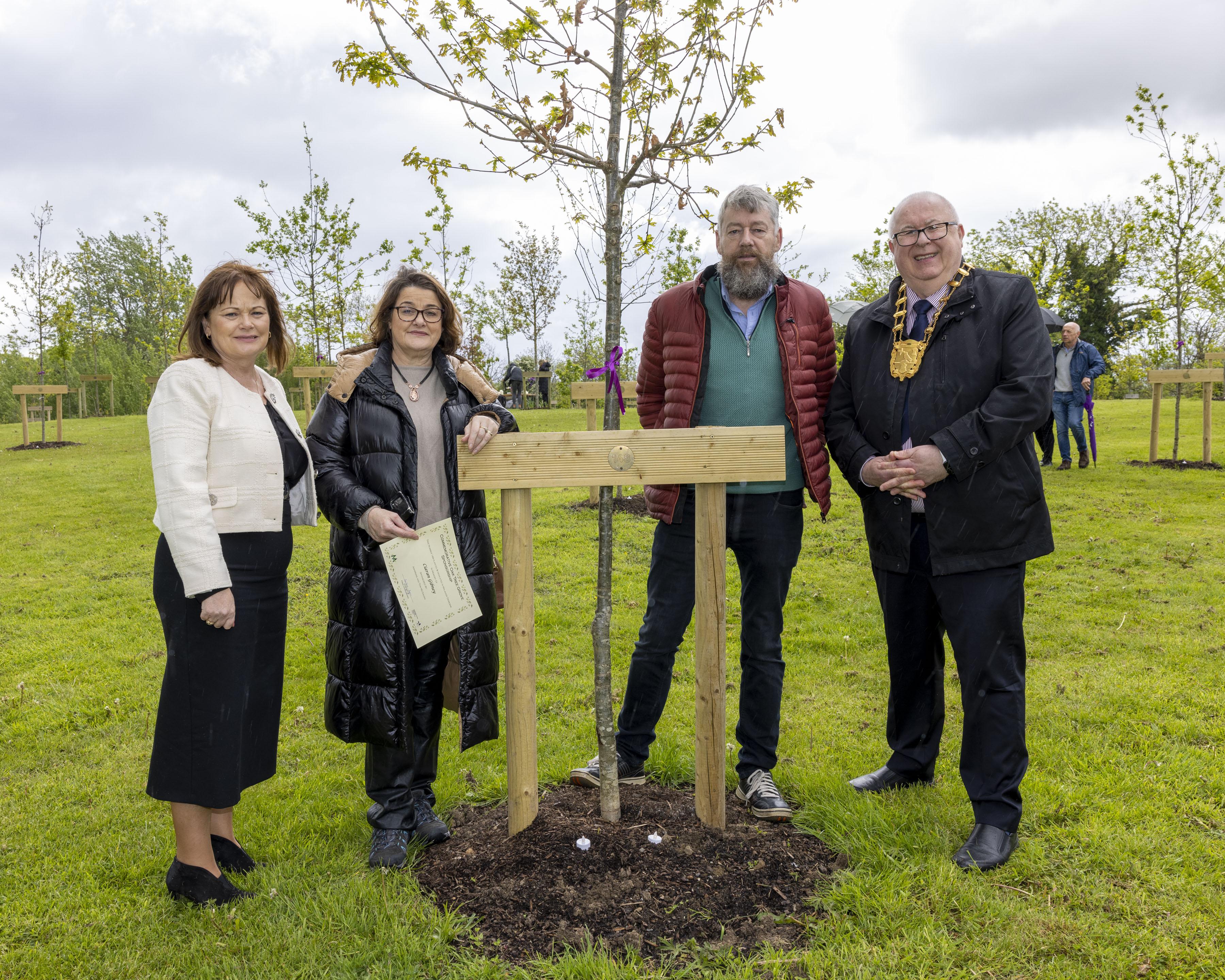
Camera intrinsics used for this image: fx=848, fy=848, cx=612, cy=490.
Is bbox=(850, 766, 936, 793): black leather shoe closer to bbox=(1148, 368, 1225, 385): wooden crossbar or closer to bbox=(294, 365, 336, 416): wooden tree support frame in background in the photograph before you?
bbox=(294, 365, 336, 416): wooden tree support frame in background

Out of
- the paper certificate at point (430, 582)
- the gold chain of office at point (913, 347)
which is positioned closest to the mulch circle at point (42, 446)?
the paper certificate at point (430, 582)

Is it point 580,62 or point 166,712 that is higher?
point 580,62

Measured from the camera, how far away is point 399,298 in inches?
129

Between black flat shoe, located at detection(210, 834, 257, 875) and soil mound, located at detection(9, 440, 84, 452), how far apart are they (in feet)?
57.4

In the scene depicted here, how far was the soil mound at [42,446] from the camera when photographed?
57.9ft

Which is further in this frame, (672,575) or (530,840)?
(672,575)

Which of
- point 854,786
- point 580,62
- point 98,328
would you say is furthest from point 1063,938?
point 98,328

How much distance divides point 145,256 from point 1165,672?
3811 centimetres

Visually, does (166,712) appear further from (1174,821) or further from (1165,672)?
(1165,672)

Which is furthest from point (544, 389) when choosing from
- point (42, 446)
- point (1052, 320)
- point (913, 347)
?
point (913, 347)

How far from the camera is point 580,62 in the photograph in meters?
3.30

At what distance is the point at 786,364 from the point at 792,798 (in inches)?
76.7

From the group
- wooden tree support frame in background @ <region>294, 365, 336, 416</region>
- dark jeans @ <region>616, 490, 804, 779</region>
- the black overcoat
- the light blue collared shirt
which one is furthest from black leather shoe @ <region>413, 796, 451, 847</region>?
wooden tree support frame in background @ <region>294, 365, 336, 416</region>

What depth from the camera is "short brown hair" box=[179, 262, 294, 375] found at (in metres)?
3.11
